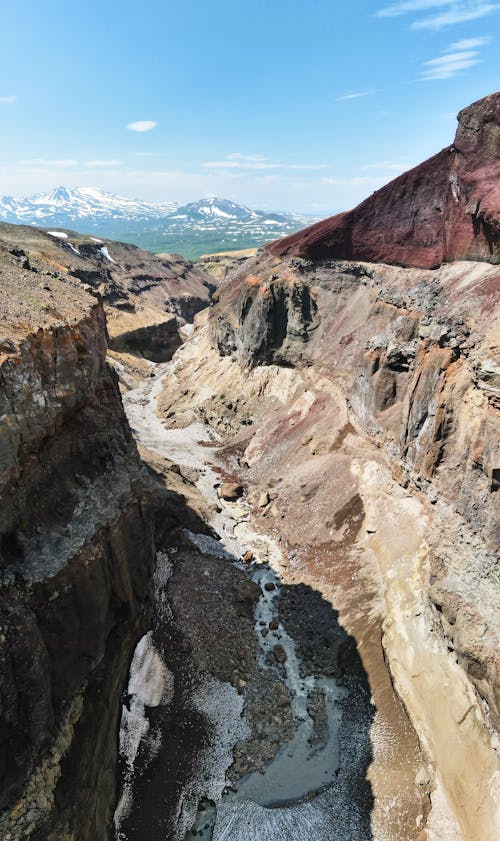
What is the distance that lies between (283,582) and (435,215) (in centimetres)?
3091

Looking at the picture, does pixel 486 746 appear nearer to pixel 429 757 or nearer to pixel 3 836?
pixel 429 757

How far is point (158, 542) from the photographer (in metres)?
29.2

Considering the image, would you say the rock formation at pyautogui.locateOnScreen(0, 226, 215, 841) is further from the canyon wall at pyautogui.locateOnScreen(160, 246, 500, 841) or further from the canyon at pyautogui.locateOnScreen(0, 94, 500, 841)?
the canyon wall at pyautogui.locateOnScreen(160, 246, 500, 841)

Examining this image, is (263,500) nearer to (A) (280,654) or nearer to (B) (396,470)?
(B) (396,470)

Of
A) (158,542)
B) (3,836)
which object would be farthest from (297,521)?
(3,836)

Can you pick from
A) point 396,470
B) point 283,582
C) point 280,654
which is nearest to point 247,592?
point 283,582

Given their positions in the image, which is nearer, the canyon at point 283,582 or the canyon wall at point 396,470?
the canyon at point 283,582

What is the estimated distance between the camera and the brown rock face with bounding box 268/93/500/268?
97.9ft

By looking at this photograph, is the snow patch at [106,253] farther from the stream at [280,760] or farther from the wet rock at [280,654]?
the wet rock at [280,654]

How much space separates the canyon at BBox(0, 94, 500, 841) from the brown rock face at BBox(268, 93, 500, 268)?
9.3 inches

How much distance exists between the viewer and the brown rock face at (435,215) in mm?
29844

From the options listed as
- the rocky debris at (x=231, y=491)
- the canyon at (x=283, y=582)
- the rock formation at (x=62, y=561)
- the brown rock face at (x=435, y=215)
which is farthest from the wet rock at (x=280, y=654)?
the brown rock face at (x=435, y=215)

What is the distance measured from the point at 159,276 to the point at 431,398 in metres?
106

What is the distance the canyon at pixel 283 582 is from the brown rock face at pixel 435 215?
237 mm
